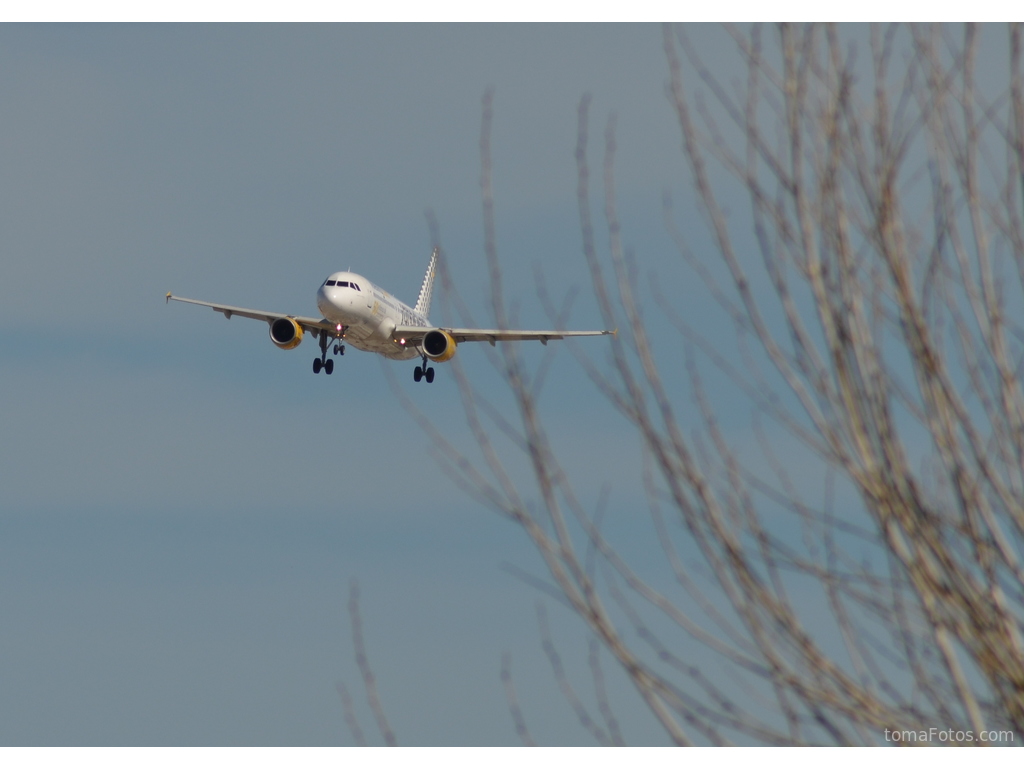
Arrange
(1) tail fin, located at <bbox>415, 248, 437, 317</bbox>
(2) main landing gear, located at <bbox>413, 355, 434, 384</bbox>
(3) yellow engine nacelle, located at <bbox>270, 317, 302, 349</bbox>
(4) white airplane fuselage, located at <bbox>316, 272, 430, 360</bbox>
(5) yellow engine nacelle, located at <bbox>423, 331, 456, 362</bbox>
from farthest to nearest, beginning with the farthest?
(1) tail fin, located at <bbox>415, 248, 437, 317</bbox> → (2) main landing gear, located at <bbox>413, 355, 434, 384</bbox> → (5) yellow engine nacelle, located at <bbox>423, 331, 456, 362</bbox> → (3) yellow engine nacelle, located at <bbox>270, 317, 302, 349</bbox> → (4) white airplane fuselage, located at <bbox>316, 272, 430, 360</bbox>

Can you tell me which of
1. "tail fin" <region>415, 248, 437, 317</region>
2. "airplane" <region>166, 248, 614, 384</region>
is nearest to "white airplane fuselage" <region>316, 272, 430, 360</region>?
"airplane" <region>166, 248, 614, 384</region>

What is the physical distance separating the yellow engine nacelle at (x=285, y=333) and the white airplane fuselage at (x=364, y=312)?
4.37ft

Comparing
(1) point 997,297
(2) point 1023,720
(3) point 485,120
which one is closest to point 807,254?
(1) point 997,297

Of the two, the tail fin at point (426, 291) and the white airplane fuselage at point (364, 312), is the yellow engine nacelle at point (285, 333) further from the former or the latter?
the tail fin at point (426, 291)

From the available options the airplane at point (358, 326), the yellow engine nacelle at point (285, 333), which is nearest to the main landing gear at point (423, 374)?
the airplane at point (358, 326)

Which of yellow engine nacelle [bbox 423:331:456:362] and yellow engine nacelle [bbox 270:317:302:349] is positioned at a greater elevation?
yellow engine nacelle [bbox 270:317:302:349]

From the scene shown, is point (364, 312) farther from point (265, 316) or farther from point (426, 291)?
point (426, 291)

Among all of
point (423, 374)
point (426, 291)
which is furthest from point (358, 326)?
point (426, 291)

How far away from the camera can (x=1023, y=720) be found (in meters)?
6.90

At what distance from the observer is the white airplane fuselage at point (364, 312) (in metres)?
40.0

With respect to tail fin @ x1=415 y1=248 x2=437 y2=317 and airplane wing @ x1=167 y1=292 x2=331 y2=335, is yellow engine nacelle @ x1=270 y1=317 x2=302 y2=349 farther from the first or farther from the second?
tail fin @ x1=415 y1=248 x2=437 y2=317

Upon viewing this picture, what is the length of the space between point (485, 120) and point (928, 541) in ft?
11.3

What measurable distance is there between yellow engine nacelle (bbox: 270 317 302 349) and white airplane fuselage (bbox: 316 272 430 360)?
1.33 metres

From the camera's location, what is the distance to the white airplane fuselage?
40.0 meters
